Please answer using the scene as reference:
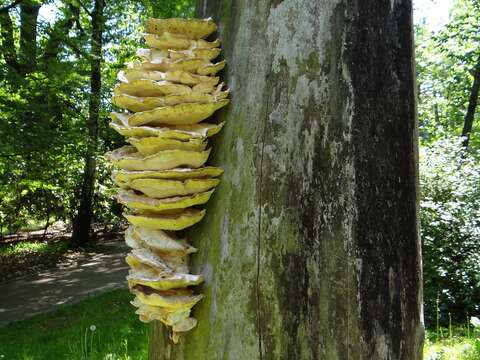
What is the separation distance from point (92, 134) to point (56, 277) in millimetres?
3546

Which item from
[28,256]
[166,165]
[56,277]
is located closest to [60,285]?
[56,277]

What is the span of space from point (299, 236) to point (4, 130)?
26.1ft

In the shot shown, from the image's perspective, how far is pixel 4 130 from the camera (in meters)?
7.68

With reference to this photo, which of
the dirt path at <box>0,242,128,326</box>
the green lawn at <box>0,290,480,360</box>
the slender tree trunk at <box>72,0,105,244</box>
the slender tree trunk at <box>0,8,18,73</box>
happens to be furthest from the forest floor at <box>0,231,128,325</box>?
the slender tree trunk at <box>0,8,18,73</box>

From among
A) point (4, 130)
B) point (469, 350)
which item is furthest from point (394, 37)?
point (4, 130)

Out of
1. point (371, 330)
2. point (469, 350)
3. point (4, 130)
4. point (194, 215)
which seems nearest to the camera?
point (371, 330)

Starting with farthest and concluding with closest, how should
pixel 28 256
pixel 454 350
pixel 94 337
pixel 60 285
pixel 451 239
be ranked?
pixel 28 256, pixel 60 285, pixel 451 239, pixel 94 337, pixel 454 350

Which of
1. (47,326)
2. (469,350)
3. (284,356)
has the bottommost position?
(47,326)

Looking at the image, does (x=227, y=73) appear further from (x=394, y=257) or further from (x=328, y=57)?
(x=394, y=257)

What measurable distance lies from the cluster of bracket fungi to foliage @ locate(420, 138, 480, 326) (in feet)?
19.0

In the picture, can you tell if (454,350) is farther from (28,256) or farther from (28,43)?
(28,256)

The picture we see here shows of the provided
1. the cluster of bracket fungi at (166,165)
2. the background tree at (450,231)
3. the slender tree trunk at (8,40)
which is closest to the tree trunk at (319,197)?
the cluster of bracket fungi at (166,165)

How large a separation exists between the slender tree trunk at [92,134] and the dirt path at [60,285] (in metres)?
1.67

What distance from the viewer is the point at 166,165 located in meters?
1.05
